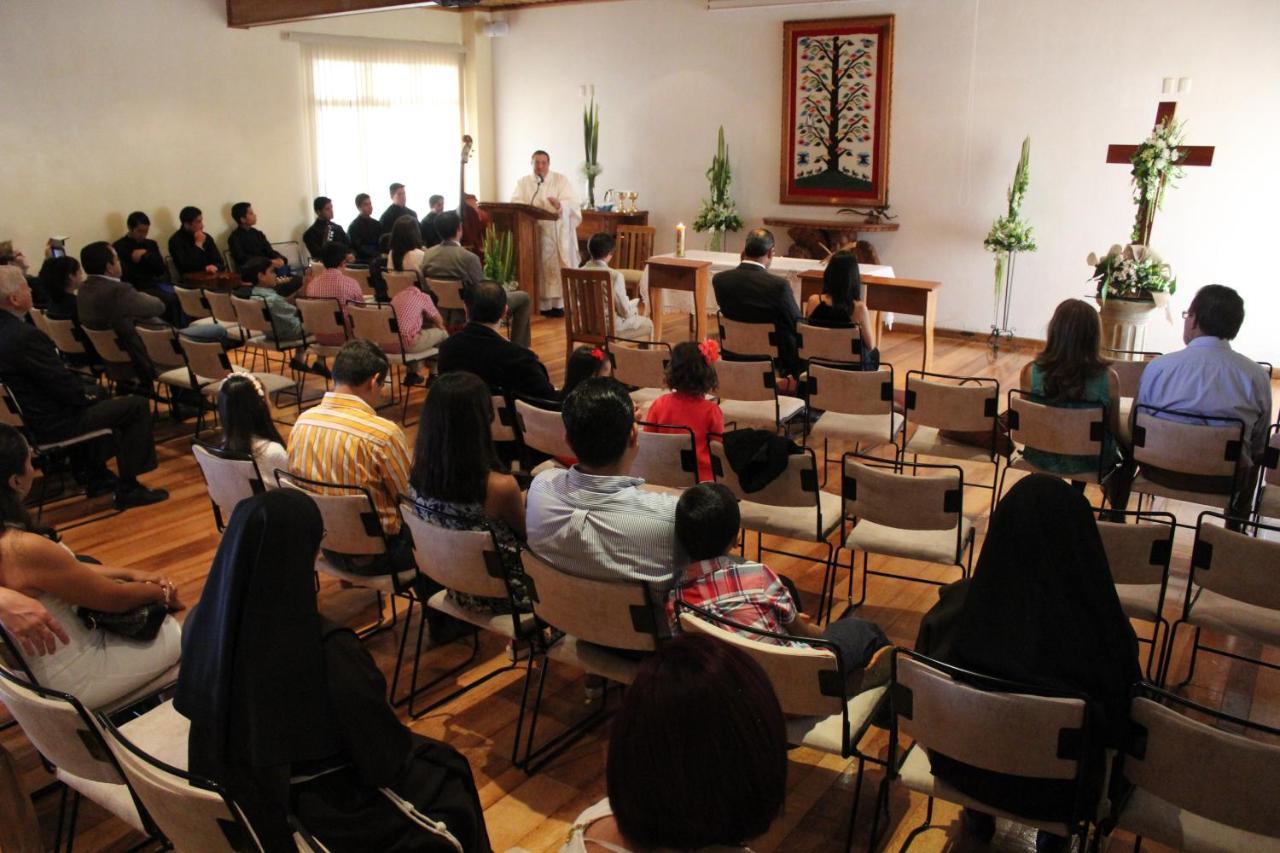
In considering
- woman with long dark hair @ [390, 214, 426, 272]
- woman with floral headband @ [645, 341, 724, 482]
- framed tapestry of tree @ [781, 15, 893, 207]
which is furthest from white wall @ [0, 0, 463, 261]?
woman with floral headband @ [645, 341, 724, 482]

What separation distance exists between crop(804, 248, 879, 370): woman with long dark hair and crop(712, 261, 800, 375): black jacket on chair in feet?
0.57

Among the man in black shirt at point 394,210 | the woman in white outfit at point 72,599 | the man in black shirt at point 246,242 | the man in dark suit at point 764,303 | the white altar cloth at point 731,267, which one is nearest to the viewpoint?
the woman in white outfit at point 72,599

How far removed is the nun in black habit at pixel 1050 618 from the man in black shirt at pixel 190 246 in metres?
9.11

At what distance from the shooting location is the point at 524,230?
10250 mm

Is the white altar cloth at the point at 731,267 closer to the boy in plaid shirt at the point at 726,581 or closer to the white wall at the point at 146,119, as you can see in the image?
the white wall at the point at 146,119

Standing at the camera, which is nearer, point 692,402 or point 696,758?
point 696,758

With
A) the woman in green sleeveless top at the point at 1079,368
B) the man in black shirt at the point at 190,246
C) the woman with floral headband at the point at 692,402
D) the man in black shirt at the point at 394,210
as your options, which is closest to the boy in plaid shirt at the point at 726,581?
the woman with floral headband at the point at 692,402

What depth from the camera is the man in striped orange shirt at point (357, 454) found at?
3586mm

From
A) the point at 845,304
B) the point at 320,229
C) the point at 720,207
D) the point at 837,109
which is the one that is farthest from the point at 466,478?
the point at 320,229

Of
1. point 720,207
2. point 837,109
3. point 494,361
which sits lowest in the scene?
point 494,361

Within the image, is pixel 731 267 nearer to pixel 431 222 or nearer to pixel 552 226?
pixel 552 226

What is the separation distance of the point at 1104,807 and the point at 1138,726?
0.97ft

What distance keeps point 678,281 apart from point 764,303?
7.84ft

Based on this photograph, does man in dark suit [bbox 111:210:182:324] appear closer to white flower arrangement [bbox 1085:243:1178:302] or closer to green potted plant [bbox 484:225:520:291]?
green potted plant [bbox 484:225:520:291]
